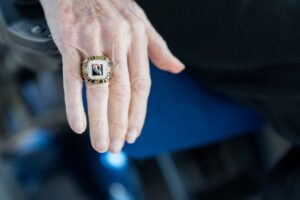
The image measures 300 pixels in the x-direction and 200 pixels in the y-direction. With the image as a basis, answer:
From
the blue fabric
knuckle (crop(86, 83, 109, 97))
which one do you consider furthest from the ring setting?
the blue fabric

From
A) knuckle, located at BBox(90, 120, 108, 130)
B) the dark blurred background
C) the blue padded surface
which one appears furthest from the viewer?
the blue padded surface

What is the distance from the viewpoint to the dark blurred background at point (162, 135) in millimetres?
754

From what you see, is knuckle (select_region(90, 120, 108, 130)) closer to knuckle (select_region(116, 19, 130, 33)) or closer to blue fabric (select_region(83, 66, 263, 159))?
knuckle (select_region(116, 19, 130, 33))

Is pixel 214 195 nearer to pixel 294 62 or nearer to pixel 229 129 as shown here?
pixel 229 129

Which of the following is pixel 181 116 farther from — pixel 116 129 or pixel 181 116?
pixel 116 129

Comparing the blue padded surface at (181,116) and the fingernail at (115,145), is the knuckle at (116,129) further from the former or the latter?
the blue padded surface at (181,116)

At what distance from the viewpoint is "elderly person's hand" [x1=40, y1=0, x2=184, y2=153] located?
2.00 feet

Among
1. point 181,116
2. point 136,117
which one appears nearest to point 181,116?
point 181,116

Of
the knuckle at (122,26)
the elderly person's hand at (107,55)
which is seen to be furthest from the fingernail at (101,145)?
the knuckle at (122,26)

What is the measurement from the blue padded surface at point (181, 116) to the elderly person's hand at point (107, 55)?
7.6 inches

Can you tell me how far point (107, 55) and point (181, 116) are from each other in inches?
11.0

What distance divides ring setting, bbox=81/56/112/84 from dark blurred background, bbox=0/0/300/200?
0.07 m

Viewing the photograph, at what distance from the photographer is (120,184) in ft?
3.76

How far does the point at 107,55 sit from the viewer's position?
0.63 metres
